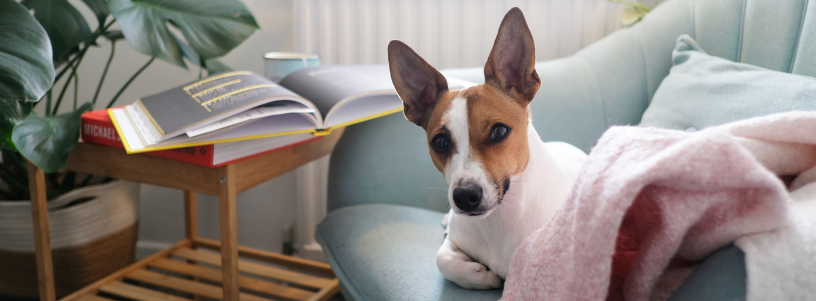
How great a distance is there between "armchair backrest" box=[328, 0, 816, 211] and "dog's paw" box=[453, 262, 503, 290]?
39 centimetres

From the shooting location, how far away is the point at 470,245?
0.99 metres

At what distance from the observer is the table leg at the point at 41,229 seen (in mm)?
1309

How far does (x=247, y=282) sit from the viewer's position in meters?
1.62

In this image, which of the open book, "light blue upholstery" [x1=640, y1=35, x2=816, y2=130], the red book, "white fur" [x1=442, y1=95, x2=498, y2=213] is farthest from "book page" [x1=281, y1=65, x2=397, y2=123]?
"light blue upholstery" [x1=640, y1=35, x2=816, y2=130]

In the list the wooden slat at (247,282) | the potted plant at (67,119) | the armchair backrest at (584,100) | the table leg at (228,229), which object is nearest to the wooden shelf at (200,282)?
the wooden slat at (247,282)

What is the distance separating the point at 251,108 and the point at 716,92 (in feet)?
3.41

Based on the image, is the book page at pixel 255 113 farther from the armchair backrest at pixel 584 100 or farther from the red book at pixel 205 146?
the armchair backrest at pixel 584 100

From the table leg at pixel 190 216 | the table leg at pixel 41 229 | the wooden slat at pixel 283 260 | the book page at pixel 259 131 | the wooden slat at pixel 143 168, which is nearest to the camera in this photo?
the book page at pixel 259 131

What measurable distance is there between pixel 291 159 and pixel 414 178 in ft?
1.10

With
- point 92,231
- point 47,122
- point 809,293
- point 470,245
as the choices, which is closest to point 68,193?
point 92,231

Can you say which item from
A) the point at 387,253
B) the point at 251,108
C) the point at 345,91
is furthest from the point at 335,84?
the point at 387,253

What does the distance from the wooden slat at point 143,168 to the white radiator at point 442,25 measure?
78 cm

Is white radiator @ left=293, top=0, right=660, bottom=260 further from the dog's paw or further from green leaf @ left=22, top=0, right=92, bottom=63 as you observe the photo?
the dog's paw

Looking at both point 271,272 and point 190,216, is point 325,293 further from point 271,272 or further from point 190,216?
point 190,216
